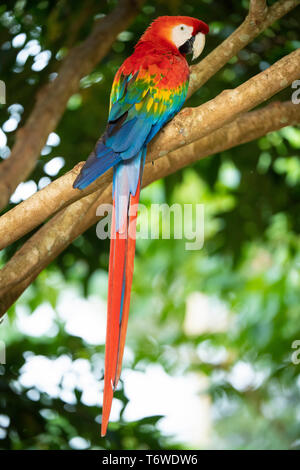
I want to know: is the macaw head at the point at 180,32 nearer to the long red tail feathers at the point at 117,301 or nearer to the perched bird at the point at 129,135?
the perched bird at the point at 129,135

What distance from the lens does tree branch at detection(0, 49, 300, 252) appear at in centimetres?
102

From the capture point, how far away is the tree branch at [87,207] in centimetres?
126

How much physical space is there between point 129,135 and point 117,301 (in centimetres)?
33

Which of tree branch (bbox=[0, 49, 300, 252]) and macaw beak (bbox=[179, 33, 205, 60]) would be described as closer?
tree branch (bbox=[0, 49, 300, 252])

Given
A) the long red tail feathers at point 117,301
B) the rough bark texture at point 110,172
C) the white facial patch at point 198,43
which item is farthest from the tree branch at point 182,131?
the white facial patch at point 198,43

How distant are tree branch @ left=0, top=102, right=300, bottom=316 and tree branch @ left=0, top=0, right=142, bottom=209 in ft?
0.45

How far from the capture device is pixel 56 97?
158 cm

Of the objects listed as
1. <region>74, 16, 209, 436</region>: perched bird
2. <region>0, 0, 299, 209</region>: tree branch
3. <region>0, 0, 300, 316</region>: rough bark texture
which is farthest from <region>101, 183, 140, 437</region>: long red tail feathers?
<region>0, 0, 299, 209</region>: tree branch

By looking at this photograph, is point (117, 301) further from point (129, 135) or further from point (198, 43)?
point (198, 43)

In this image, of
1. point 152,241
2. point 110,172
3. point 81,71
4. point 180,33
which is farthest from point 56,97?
point 152,241

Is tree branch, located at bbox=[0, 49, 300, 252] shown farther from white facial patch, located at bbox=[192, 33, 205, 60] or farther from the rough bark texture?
white facial patch, located at bbox=[192, 33, 205, 60]

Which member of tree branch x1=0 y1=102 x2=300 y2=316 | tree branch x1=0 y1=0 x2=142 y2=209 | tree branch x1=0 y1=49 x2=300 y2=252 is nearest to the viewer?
tree branch x1=0 y1=49 x2=300 y2=252
